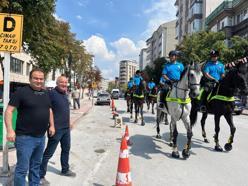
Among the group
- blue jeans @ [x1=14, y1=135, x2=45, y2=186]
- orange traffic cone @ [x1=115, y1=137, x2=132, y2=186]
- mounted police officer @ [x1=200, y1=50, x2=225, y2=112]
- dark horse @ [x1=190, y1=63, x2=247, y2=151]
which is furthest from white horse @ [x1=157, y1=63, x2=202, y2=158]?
blue jeans @ [x1=14, y1=135, x2=45, y2=186]

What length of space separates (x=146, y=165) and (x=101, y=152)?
72.2 inches

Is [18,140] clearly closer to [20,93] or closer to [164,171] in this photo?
[20,93]

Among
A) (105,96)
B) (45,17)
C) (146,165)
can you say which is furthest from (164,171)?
(105,96)

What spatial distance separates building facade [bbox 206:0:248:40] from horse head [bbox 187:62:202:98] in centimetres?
3578

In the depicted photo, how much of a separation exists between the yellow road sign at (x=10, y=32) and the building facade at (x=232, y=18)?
1525 inches

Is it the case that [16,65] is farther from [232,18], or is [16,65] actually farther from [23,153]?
[23,153]

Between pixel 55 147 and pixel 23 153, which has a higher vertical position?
pixel 23 153

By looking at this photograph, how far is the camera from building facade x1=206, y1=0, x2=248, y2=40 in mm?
41188

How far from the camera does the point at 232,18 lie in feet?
151

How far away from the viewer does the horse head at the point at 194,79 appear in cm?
718

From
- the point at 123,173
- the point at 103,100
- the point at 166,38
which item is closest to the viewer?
the point at 123,173

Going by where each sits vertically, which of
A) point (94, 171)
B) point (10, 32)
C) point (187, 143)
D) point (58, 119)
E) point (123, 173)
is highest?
point (10, 32)

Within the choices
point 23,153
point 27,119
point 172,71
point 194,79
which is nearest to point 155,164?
point 194,79

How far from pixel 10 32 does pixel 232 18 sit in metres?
45.6
